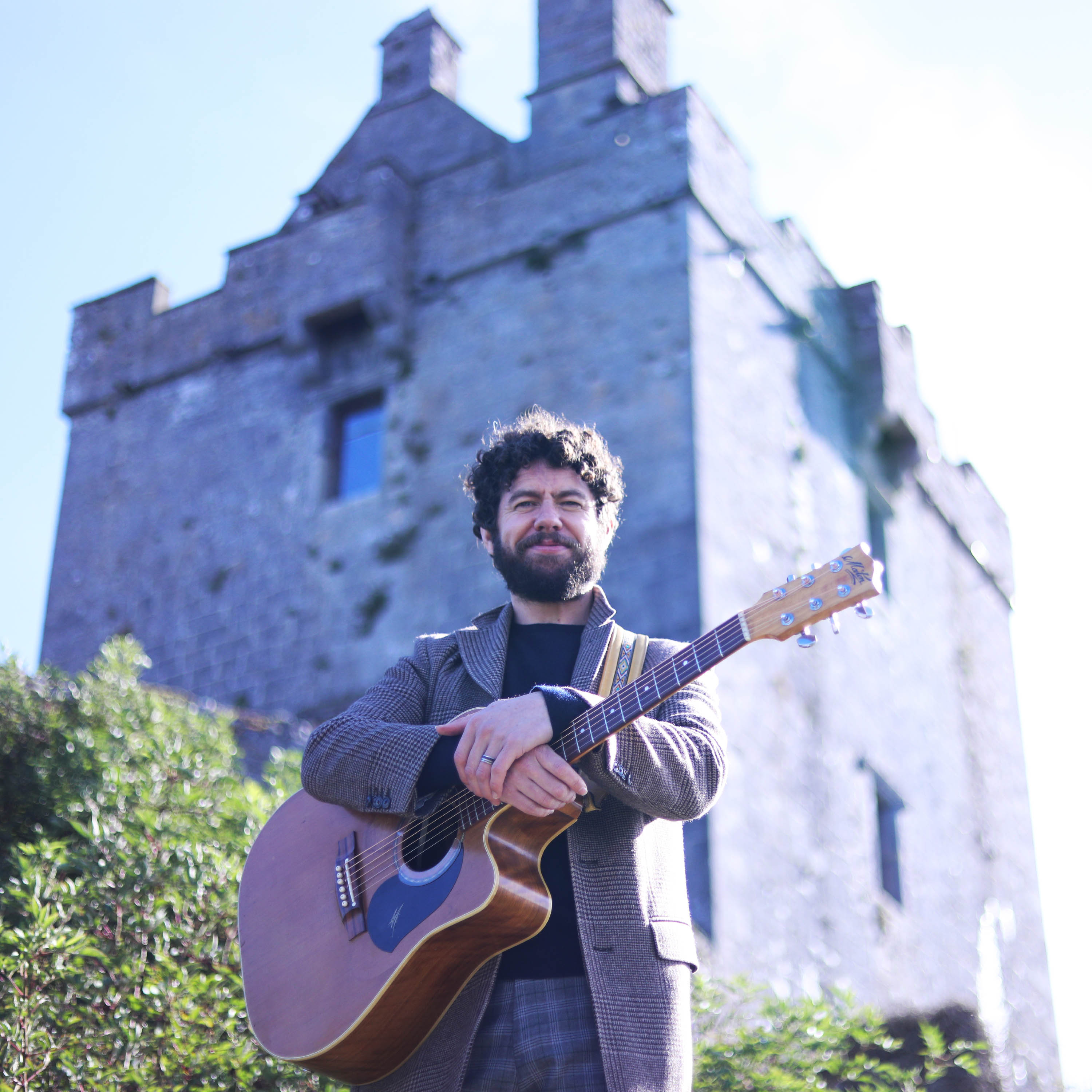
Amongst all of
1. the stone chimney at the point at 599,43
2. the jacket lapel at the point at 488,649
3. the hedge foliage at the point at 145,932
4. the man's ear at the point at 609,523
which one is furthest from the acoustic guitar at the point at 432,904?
the stone chimney at the point at 599,43

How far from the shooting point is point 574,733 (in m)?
3.03

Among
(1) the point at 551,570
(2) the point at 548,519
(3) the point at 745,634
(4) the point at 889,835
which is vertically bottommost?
(3) the point at 745,634

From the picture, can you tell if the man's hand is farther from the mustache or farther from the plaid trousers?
the mustache

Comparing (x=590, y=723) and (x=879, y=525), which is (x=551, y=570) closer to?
(x=590, y=723)

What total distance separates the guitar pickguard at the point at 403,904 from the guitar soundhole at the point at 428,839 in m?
0.06

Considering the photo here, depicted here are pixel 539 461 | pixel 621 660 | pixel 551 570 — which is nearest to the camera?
pixel 621 660

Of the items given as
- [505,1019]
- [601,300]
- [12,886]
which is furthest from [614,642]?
[601,300]

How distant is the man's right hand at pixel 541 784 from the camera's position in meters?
2.90

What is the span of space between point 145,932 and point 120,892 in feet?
0.68

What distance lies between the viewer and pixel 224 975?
16.0ft

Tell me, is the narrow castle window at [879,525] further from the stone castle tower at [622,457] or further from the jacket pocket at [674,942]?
the jacket pocket at [674,942]

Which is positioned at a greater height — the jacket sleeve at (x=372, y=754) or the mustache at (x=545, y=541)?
the mustache at (x=545, y=541)
